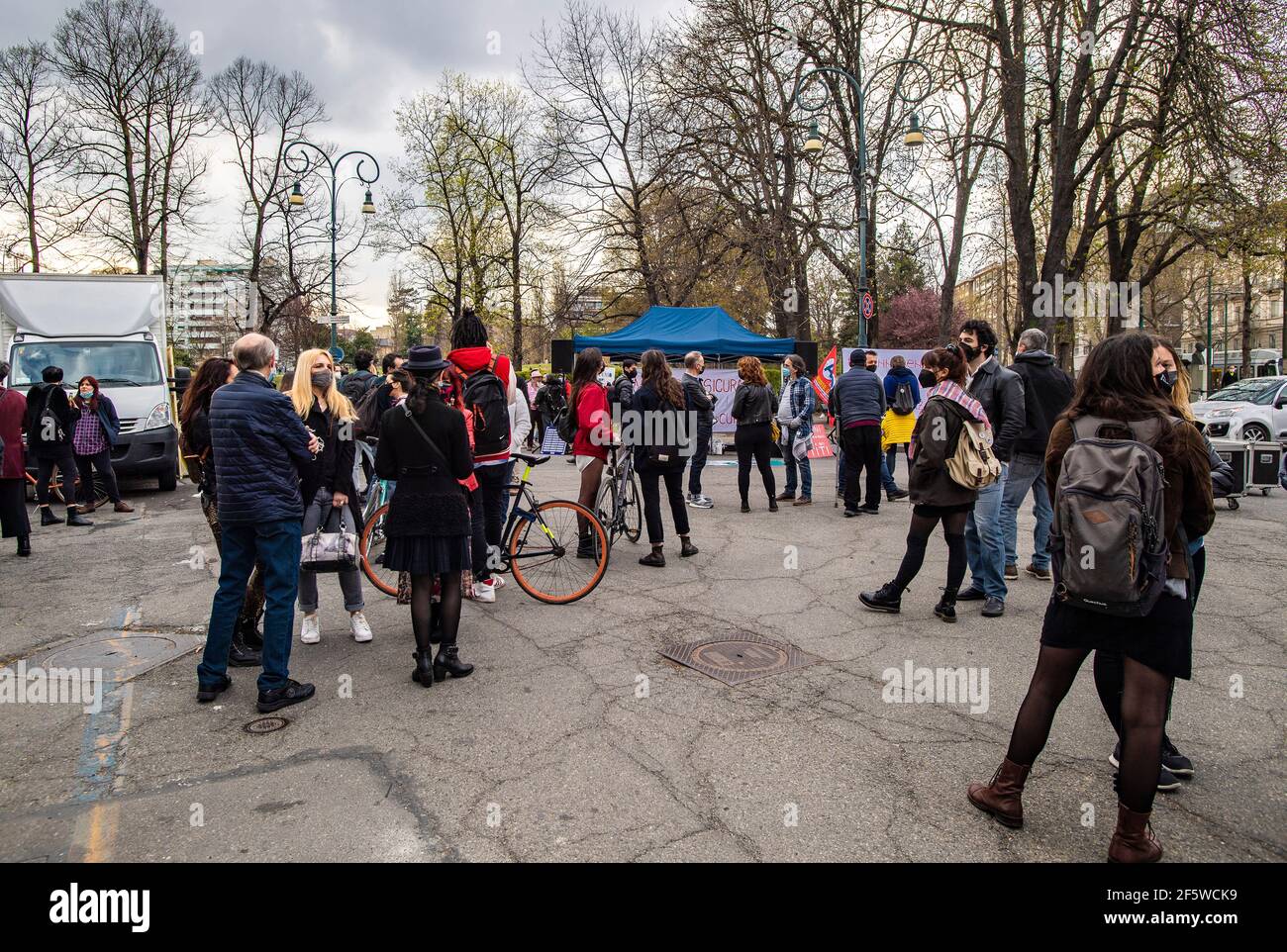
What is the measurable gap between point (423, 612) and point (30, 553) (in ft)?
20.8

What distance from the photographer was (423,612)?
4.70 meters

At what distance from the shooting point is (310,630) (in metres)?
5.50

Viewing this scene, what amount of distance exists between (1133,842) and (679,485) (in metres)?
5.37

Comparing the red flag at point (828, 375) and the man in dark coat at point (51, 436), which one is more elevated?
the red flag at point (828, 375)

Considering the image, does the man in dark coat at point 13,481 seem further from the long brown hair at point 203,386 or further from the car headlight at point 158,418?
the long brown hair at point 203,386

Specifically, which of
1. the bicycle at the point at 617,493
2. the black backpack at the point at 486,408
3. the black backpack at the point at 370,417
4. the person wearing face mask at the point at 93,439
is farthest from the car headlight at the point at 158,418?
the black backpack at the point at 486,408

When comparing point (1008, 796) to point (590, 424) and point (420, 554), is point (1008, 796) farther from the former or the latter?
point (590, 424)

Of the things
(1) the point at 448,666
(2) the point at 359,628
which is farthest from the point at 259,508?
(2) the point at 359,628

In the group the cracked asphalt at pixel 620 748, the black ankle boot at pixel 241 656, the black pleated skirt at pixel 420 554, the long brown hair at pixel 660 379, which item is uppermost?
the long brown hair at pixel 660 379

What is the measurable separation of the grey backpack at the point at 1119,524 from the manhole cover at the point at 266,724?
11.9 ft

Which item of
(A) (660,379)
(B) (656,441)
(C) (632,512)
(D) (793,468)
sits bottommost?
(C) (632,512)

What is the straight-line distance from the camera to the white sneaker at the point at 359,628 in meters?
5.48

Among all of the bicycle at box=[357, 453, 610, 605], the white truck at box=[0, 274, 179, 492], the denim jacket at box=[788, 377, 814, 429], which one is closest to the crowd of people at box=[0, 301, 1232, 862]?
the bicycle at box=[357, 453, 610, 605]
